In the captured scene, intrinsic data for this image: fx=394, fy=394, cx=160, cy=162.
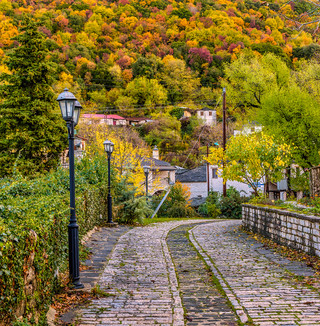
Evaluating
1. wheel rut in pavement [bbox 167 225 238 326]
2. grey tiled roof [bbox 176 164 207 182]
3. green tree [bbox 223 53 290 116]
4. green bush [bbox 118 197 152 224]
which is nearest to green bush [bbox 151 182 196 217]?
green tree [bbox 223 53 290 116]

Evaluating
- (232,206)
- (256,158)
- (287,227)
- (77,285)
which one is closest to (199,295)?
(77,285)

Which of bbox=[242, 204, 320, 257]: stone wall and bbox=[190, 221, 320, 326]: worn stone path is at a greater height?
bbox=[242, 204, 320, 257]: stone wall

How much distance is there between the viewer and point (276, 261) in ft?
30.4

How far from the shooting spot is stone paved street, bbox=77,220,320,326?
5496 millimetres

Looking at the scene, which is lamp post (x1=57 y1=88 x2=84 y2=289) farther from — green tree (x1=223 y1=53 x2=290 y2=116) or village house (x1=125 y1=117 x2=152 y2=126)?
village house (x1=125 y1=117 x2=152 y2=126)

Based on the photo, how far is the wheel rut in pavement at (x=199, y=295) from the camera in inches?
216

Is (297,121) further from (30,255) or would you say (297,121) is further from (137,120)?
(137,120)

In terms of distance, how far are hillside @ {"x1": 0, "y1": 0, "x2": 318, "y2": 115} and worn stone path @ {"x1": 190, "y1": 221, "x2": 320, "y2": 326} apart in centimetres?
5734

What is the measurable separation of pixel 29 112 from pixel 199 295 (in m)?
23.1

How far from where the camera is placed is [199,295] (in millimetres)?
6672

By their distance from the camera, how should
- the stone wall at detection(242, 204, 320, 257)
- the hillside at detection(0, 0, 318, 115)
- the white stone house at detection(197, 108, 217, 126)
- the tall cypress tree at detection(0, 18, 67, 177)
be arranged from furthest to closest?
the white stone house at detection(197, 108, 217, 126) → the hillside at detection(0, 0, 318, 115) → the tall cypress tree at detection(0, 18, 67, 177) → the stone wall at detection(242, 204, 320, 257)

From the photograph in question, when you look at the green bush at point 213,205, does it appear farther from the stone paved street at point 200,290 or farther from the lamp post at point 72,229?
the lamp post at point 72,229

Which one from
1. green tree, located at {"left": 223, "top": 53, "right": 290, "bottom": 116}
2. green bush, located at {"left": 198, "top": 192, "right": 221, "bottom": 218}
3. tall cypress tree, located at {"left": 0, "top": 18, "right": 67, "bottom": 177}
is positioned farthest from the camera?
green bush, located at {"left": 198, "top": 192, "right": 221, "bottom": 218}

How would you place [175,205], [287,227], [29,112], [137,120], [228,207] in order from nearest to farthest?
[287,227] < [29,112] < [228,207] < [175,205] < [137,120]
